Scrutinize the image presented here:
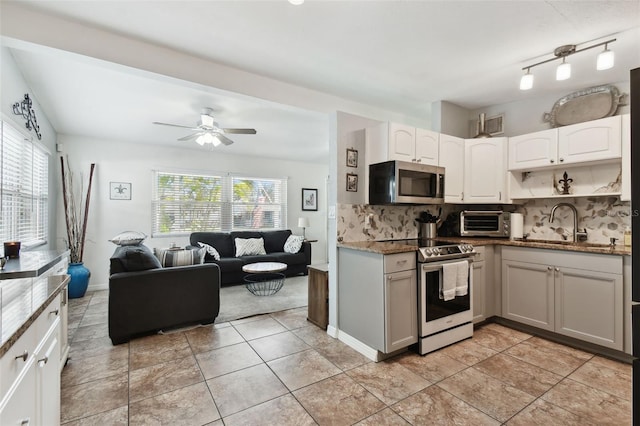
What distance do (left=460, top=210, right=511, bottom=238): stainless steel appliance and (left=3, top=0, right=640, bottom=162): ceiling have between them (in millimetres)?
1348

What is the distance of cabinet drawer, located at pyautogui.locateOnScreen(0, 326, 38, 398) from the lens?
81cm

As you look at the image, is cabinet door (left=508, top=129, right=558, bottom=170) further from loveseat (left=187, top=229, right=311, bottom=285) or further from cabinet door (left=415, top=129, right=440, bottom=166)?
loveseat (left=187, top=229, right=311, bottom=285)

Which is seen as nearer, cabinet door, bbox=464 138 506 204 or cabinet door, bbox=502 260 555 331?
cabinet door, bbox=502 260 555 331

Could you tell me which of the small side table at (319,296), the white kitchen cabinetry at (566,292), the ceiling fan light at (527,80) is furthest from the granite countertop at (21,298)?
the white kitchen cabinetry at (566,292)

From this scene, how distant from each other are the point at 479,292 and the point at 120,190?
5586mm

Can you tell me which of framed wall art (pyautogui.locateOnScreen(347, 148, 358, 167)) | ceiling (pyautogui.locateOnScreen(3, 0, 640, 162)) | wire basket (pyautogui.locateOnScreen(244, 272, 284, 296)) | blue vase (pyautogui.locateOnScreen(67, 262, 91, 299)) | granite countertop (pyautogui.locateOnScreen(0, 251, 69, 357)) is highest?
ceiling (pyautogui.locateOnScreen(3, 0, 640, 162))

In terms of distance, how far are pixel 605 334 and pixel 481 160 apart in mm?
1958

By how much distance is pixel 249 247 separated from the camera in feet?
18.7

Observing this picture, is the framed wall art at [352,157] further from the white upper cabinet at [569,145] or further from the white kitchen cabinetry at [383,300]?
the white upper cabinet at [569,145]

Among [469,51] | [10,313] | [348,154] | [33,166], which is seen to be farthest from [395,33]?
[33,166]

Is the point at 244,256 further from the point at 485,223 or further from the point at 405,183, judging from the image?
the point at 485,223

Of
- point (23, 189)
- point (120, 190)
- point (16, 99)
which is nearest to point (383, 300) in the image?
point (16, 99)

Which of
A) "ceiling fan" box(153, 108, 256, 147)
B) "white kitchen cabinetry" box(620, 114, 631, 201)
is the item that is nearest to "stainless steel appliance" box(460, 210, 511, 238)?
"white kitchen cabinetry" box(620, 114, 631, 201)

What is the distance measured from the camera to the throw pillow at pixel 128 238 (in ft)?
12.4
